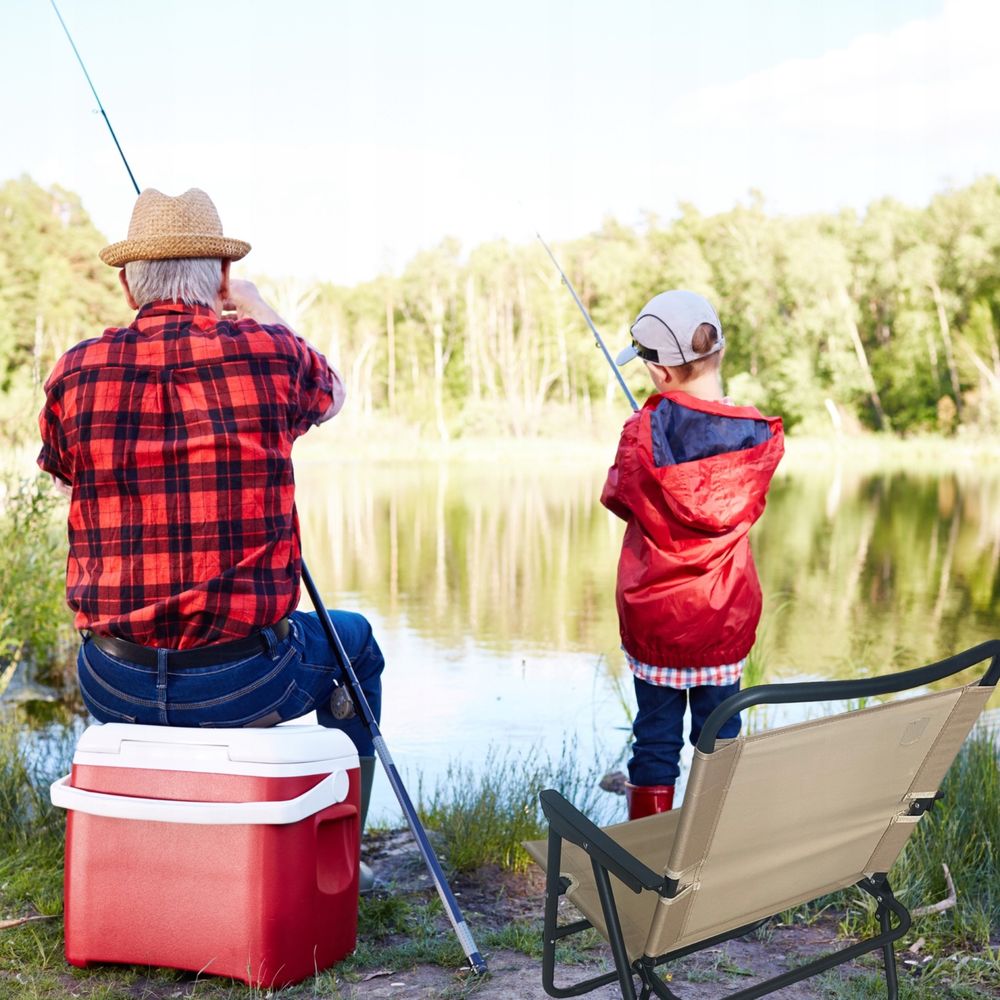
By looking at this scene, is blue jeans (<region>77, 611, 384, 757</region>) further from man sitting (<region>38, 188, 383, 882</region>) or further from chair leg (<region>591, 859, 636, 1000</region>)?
chair leg (<region>591, 859, 636, 1000</region>)

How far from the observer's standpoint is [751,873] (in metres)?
1.81

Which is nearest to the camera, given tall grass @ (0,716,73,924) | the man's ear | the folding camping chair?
the folding camping chair

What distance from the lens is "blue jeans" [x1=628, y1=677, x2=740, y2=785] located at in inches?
112

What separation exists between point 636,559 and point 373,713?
2.19ft

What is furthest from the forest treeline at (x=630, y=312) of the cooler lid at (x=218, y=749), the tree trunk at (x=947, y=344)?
the cooler lid at (x=218, y=749)

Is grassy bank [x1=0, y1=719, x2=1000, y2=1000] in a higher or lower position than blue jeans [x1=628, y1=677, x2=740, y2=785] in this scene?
lower

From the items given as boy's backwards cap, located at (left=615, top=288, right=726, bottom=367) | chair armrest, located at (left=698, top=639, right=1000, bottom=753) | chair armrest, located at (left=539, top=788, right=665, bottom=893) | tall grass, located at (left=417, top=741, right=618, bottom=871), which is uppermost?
boy's backwards cap, located at (left=615, top=288, right=726, bottom=367)

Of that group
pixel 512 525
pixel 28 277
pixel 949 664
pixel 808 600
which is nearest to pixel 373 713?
pixel 949 664

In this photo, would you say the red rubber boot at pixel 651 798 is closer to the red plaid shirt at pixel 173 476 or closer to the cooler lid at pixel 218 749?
the cooler lid at pixel 218 749

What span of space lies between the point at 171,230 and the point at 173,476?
46 centimetres

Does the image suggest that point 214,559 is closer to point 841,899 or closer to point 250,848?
point 250,848

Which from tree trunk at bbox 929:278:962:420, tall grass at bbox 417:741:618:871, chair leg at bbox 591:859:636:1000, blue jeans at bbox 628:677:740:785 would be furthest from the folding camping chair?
tree trunk at bbox 929:278:962:420

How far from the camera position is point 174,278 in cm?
231

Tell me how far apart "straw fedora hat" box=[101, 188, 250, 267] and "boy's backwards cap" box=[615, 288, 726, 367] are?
3.06ft
